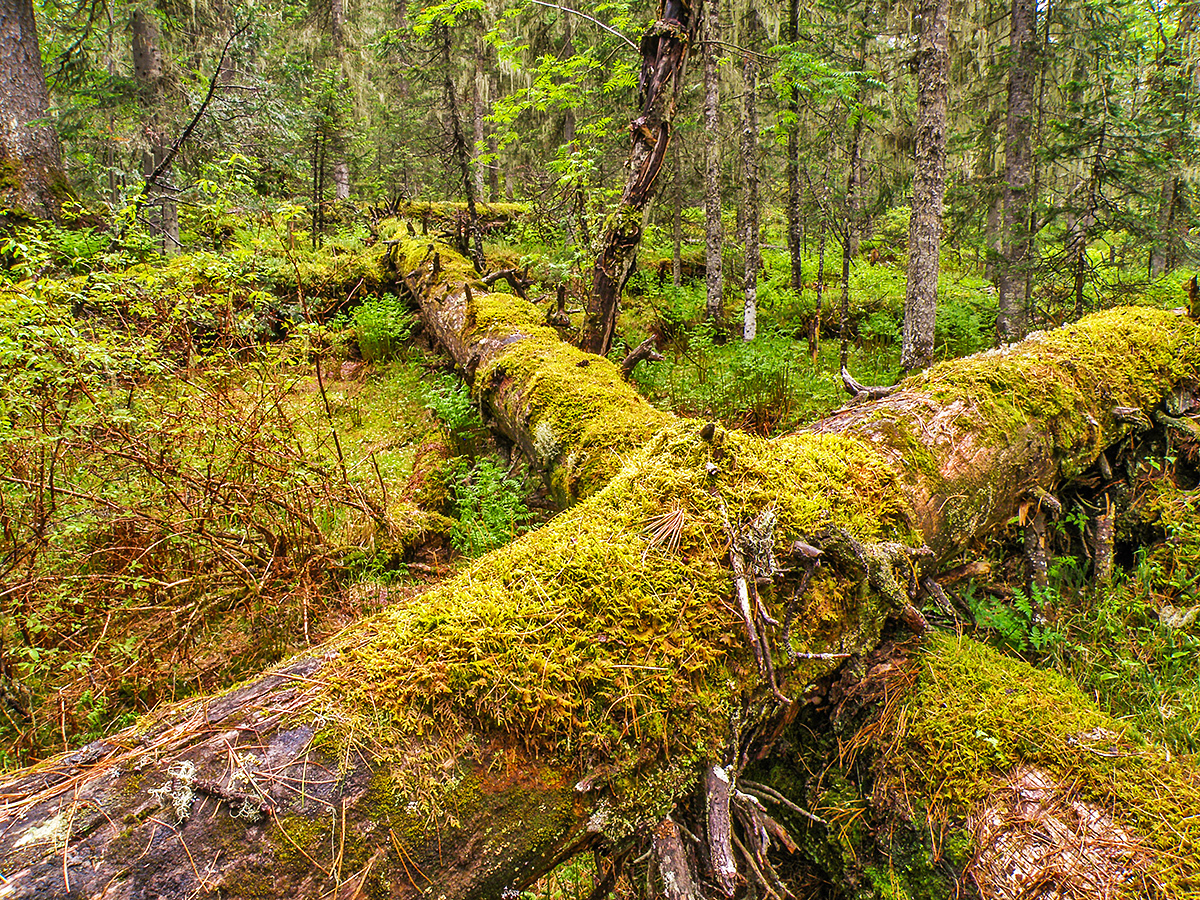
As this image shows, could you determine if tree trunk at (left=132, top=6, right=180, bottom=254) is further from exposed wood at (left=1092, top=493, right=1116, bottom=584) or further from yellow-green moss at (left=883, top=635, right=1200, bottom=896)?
exposed wood at (left=1092, top=493, right=1116, bottom=584)

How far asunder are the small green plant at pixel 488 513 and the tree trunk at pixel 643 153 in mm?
2276

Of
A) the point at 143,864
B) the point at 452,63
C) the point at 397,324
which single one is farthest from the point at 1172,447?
the point at 452,63

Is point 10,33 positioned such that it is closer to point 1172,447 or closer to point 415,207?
point 415,207

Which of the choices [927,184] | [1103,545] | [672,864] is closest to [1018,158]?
[927,184]

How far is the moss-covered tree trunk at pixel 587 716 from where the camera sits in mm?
1238

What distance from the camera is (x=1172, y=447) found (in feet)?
12.8

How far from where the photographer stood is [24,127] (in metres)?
7.46

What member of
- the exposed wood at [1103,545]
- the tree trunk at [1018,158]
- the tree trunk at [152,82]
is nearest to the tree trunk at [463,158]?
the tree trunk at [152,82]

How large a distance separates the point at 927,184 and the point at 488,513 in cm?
668

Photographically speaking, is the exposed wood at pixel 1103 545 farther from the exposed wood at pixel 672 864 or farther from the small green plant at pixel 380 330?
the small green plant at pixel 380 330

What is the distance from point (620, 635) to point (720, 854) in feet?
2.04

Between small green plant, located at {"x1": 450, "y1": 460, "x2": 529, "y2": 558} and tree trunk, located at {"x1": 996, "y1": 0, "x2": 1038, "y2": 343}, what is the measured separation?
336 inches

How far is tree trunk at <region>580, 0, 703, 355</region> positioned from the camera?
5.30 meters

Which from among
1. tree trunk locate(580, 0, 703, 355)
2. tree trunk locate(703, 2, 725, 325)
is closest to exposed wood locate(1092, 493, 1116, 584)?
tree trunk locate(580, 0, 703, 355)
